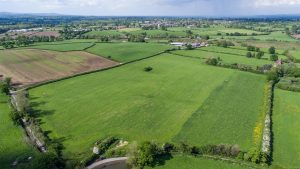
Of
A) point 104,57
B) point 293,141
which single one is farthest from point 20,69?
point 293,141

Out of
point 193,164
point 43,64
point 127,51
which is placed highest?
point 127,51

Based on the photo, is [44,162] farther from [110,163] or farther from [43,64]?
[43,64]

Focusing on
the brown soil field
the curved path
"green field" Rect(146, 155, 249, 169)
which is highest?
the brown soil field

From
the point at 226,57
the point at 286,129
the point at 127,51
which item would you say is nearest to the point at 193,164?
the point at 286,129

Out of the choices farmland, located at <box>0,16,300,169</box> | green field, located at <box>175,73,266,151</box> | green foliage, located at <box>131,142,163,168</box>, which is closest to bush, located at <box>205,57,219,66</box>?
farmland, located at <box>0,16,300,169</box>

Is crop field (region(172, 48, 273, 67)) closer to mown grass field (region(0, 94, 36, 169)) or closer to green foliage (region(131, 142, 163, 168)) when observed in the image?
green foliage (region(131, 142, 163, 168))

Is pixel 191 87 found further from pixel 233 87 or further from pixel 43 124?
pixel 43 124
